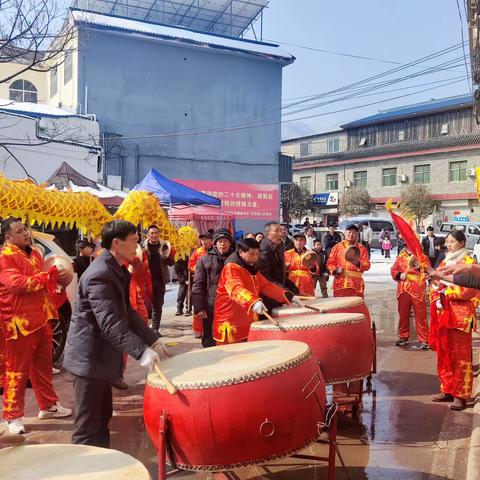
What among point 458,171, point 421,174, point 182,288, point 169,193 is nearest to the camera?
point 182,288

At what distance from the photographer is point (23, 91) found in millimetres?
24641

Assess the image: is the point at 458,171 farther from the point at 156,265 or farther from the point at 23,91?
the point at 156,265

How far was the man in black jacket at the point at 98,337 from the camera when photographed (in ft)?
10.1

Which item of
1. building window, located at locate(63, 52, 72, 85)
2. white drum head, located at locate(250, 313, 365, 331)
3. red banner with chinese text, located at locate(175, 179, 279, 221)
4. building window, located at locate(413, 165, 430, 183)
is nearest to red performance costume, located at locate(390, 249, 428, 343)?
white drum head, located at locate(250, 313, 365, 331)

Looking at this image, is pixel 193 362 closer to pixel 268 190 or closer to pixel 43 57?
pixel 43 57

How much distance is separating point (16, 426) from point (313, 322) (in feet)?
7.96

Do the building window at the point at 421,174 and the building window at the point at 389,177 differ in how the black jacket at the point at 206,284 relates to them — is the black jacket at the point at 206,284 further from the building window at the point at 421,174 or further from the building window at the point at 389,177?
the building window at the point at 389,177

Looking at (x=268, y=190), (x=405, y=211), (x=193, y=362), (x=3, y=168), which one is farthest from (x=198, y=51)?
(x=193, y=362)

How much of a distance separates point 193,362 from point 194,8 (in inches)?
978

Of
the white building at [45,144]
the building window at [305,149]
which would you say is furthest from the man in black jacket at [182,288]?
the building window at [305,149]

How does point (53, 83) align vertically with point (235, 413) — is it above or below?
above

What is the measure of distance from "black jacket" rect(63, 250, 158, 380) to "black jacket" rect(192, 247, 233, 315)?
8.51 ft

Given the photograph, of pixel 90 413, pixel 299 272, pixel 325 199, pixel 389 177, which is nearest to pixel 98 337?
pixel 90 413

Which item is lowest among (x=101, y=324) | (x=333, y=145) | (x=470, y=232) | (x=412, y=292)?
(x=412, y=292)
